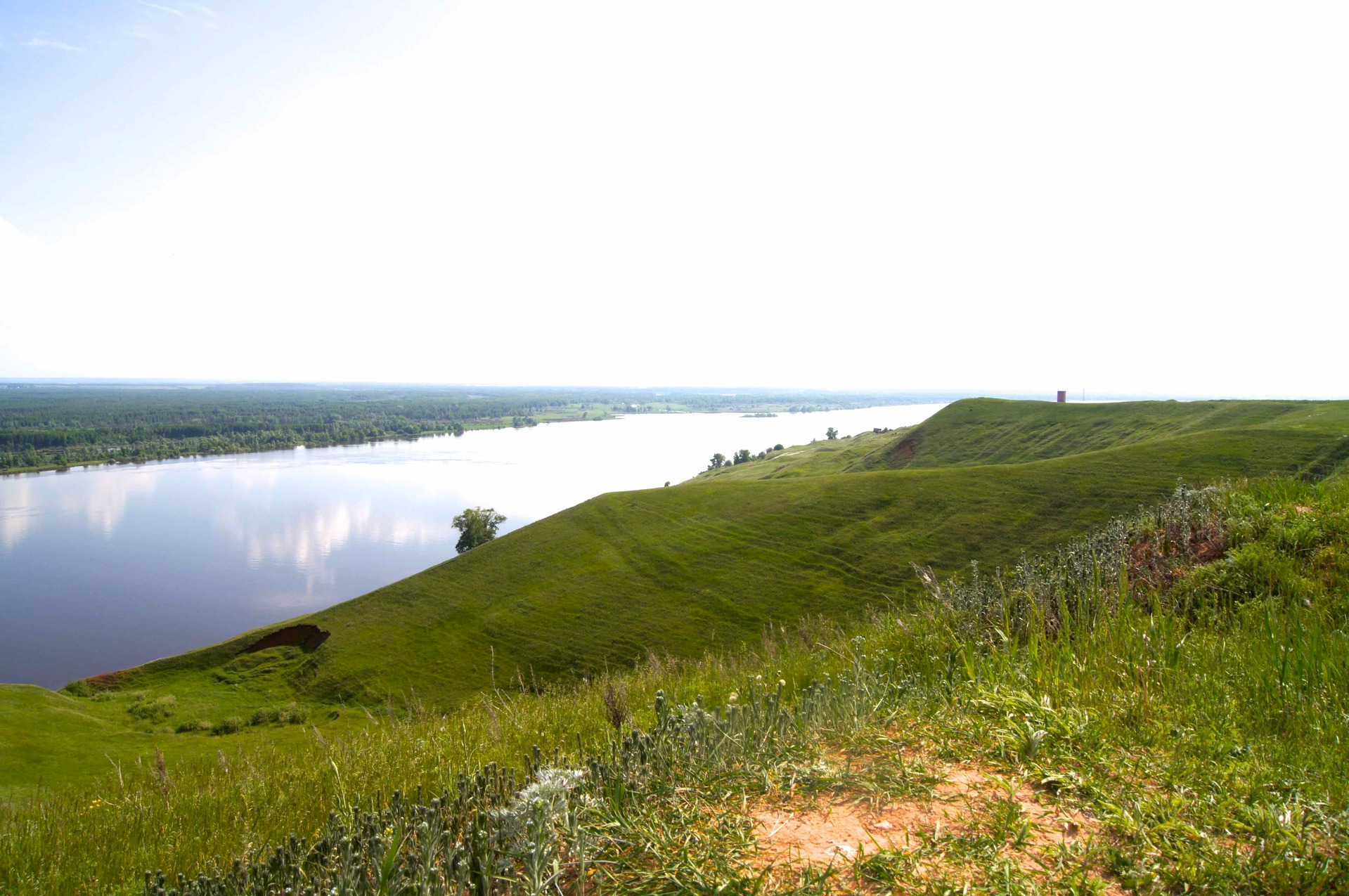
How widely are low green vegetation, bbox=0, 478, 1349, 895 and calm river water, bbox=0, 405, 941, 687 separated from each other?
56318 mm

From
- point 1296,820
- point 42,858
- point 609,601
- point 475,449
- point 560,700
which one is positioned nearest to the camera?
point 1296,820

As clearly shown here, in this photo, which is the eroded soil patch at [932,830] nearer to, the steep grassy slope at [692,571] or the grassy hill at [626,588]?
the grassy hill at [626,588]

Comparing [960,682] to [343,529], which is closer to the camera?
[960,682]

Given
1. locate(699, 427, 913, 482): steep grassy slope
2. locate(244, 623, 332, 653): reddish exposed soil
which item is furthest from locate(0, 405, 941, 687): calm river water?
locate(699, 427, 913, 482): steep grassy slope

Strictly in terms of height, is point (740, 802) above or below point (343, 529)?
above

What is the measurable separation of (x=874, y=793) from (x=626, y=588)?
3169cm

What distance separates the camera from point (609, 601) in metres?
32.8

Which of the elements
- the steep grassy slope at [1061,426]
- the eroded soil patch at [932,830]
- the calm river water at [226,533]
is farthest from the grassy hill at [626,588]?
the calm river water at [226,533]

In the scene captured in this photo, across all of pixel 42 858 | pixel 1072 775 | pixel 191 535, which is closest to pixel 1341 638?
pixel 1072 775

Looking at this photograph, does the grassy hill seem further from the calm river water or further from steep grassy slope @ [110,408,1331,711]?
the calm river water

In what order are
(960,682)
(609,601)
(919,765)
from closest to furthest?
(919,765) < (960,682) < (609,601)

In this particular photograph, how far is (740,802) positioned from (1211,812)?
176 centimetres

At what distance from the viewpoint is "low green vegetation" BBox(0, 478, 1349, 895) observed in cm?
228

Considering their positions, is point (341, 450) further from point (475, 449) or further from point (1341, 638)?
point (1341, 638)
